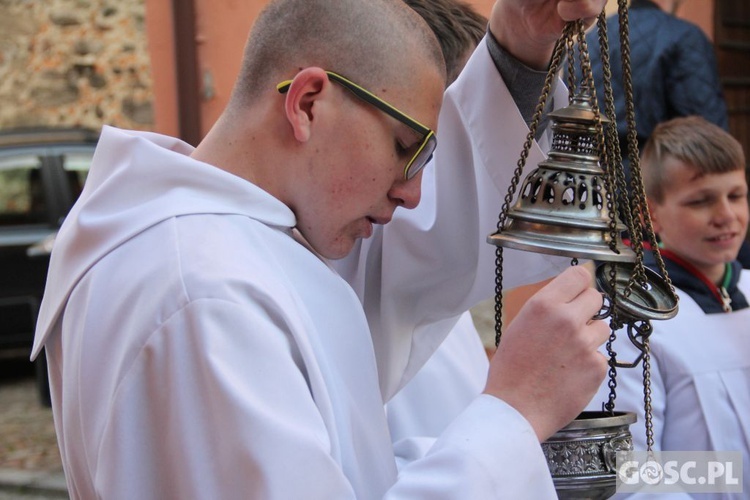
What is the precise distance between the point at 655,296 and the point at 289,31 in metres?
0.75

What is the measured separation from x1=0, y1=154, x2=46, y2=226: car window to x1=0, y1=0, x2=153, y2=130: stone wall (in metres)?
0.65

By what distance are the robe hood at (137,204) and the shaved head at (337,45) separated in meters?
0.17

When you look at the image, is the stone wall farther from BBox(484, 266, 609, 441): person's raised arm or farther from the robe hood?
BBox(484, 266, 609, 441): person's raised arm

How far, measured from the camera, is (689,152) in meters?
3.02

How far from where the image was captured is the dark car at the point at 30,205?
7.16 meters

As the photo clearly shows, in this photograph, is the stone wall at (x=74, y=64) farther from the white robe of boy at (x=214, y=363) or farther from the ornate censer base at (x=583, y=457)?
the ornate censer base at (x=583, y=457)

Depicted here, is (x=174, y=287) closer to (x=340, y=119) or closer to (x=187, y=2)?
(x=340, y=119)

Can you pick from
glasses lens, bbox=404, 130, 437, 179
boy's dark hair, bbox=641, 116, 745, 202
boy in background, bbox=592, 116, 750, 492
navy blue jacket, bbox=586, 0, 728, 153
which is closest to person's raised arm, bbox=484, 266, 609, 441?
glasses lens, bbox=404, 130, 437, 179

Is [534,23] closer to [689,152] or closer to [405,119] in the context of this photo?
[405,119]

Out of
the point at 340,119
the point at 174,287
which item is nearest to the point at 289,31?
the point at 340,119

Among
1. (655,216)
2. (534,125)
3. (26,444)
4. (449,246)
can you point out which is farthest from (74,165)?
(534,125)

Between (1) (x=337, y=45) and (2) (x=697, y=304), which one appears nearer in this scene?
(1) (x=337, y=45)

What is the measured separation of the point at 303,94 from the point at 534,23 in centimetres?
49

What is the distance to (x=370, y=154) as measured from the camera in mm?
1718
